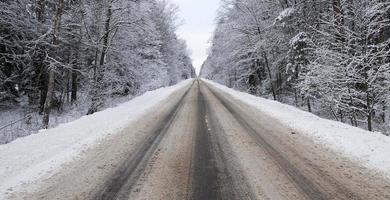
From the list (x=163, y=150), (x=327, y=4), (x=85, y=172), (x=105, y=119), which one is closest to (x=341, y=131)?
(x=163, y=150)

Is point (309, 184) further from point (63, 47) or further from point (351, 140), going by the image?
point (63, 47)

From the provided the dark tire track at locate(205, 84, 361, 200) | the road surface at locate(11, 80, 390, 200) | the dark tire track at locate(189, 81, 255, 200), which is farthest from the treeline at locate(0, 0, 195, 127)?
the dark tire track at locate(205, 84, 361, 200)

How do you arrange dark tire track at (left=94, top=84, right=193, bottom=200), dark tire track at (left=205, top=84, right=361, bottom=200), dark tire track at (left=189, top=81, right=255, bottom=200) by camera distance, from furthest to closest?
dark tire track at (left=94, top=84, right=193, bottom=200) → dark tire track at (left=189, top=81, right=255, bottom=200) → dark tire track at (left=205, top=84, right=361, bottom=200)

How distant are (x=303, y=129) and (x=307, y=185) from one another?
429 centimetres

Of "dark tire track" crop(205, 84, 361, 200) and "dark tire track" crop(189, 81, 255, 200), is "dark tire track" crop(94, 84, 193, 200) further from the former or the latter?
"dark tire track" crop(205, 84, 361, 200)

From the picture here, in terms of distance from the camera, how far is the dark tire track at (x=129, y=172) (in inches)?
190

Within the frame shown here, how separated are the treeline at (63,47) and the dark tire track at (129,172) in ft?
26.8

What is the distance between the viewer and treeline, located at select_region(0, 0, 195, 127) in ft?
48.6

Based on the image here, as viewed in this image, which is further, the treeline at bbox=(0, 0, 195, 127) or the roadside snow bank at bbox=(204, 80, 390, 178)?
the treeline at bbox=(0, 0, 195, 127)

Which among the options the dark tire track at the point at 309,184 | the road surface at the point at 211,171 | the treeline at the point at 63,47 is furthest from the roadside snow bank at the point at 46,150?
the treeline at the point at 63,47

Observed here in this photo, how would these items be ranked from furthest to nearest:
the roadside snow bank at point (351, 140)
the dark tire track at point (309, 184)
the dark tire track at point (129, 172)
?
1. the roadside snow bank at point (351, 140)
2. the dark tire track at point (129, 172)
3. the dark tire track at point (309, 184)

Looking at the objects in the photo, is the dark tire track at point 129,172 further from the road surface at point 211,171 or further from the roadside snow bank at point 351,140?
the roadside snow bank at point 351,140

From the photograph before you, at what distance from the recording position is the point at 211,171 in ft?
18.8

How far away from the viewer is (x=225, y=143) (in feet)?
25.5
